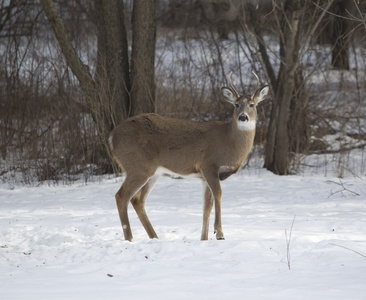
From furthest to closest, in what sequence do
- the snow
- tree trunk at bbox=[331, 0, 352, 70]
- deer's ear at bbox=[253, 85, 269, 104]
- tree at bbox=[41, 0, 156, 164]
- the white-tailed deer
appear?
tree trunk at bbox=[331, 0, 352, 70] < tree at bbox=[41, 0, 156, 164] < deer's ear at bbox=[253, 85, 269, 104] < the white-tailed deer < the snow

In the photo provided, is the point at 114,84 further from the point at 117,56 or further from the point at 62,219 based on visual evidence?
the point at 62,219

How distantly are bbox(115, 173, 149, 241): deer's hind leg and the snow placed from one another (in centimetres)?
24

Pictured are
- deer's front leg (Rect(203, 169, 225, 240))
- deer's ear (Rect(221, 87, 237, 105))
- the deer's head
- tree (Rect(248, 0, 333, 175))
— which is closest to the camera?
deer's front leg (Rect(203, 169, 225, 240))

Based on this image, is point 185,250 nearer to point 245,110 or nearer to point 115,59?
point 245,110

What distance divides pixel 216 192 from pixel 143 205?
1008 millimetres

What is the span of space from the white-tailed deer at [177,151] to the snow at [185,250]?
544mm

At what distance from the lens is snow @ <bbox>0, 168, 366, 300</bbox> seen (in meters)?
4.59

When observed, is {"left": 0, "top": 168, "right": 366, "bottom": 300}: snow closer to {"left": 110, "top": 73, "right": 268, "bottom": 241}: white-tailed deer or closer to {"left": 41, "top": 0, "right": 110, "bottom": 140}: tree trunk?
{"left": 110, "top": 73, "right": 268, "bottom": 241}: white-tailed deer

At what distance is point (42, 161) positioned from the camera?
1256 centimetres

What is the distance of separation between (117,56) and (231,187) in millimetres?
3757

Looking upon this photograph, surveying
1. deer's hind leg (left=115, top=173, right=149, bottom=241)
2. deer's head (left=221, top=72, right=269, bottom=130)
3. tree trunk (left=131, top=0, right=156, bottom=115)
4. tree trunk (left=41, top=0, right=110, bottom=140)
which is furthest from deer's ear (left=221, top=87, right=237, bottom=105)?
tree trunk (left=131, top=0, right=156, bottom=115)

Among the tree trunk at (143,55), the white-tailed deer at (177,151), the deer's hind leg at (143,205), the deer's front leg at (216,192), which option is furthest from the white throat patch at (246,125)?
the tree trunk at (143,55)

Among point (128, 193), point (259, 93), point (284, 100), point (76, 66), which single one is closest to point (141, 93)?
point (76, 66)

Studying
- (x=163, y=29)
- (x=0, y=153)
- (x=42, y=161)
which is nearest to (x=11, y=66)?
(x=0, y=153)
